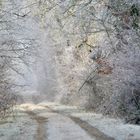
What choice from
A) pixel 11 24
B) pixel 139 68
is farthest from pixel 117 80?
pixel 11 24

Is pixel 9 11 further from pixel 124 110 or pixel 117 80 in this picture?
pixel 124 110

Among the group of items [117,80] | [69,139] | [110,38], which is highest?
[110,38]

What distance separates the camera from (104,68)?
2709 centimetres

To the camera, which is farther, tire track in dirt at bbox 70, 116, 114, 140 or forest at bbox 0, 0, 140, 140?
forest at bbox 0, 0, 140, 140

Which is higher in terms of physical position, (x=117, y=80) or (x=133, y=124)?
(x=117, y=80)

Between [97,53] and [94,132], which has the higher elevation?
[97,53]

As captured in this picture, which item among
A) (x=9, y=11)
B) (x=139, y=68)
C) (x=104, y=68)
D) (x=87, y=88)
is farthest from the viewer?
(x=87, y=88)

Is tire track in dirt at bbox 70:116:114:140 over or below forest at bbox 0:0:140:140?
below

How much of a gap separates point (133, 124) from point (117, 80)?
2.21 metres

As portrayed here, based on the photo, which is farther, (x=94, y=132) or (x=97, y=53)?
(x=97, y=53)

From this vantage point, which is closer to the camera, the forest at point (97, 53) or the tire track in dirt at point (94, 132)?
the tire track in dirt at point (94, 132)

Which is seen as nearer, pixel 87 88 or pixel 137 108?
pixel 137 108

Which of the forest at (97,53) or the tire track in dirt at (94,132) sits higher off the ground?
the forest at (97,53)

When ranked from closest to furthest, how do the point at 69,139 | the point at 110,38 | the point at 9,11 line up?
the point at 69,139, the point at 9,11, the point at 110,38
